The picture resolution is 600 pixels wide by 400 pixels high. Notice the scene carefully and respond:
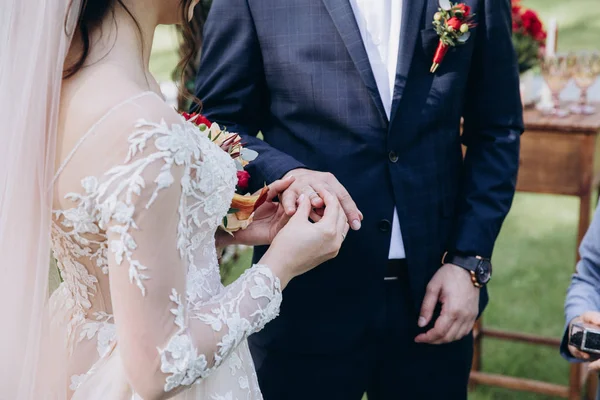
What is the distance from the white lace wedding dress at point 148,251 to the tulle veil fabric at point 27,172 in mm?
54

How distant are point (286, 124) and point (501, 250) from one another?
4072 millimetres

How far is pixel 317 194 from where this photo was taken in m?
1.73

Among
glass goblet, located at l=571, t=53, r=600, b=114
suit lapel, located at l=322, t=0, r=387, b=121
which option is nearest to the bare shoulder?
suit lapel, located at l=322, t=0, r=387, b=121

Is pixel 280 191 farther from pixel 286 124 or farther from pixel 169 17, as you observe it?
pixel 169 17

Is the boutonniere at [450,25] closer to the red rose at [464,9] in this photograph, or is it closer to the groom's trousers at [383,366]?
the red rose at [464,9]

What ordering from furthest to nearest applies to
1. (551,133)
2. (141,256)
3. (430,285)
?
(551,133) < (430,285) < (141,256)

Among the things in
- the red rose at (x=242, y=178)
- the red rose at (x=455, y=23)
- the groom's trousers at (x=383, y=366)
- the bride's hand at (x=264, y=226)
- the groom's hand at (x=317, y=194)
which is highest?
the red rose at (x=455, y=23)

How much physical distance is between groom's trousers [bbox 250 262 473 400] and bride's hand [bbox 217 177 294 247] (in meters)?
0.42

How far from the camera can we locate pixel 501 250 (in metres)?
5.81

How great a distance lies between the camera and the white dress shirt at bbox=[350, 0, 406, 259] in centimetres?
207

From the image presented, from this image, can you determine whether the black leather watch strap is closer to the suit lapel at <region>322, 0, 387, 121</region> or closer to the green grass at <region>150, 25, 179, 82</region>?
the suit lapel at <region>322, 0, 387, 121</region>

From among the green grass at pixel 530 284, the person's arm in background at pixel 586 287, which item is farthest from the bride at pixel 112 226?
the green grass at pixel 530 284

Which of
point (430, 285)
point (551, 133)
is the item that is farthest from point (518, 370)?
point (430, 285)

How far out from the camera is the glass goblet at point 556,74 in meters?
3.71
